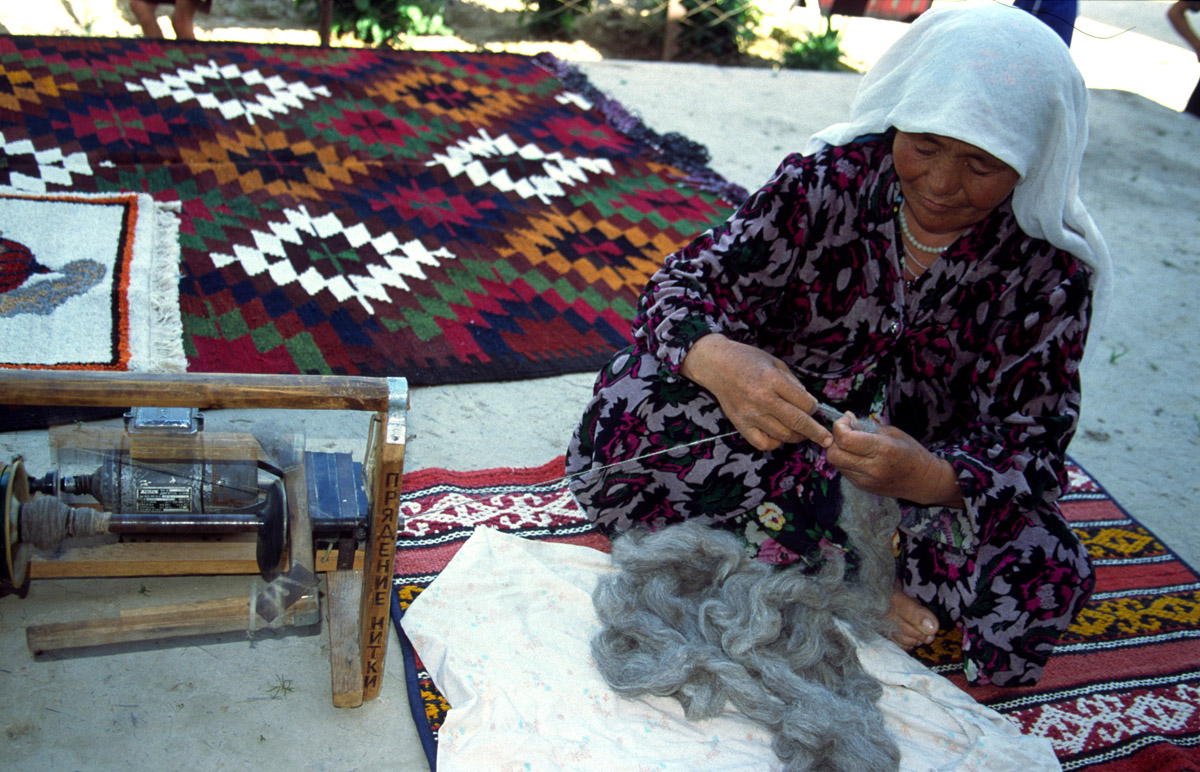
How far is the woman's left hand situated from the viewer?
5.06 ft

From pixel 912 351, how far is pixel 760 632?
0.67 metres

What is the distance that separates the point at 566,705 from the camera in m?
1.52

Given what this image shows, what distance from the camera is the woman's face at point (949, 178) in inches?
60.2

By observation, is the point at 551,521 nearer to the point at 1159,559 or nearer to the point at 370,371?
the point at 370,371

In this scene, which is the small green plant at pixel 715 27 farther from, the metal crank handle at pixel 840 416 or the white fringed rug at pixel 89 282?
the metal crank handle at pixel 840 416

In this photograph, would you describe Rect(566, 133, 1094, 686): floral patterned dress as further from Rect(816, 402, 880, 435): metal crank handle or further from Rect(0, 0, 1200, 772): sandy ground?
Rect(0, 0, 1200, 772): sandy ground

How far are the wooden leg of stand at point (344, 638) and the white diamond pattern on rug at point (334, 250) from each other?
1154mm

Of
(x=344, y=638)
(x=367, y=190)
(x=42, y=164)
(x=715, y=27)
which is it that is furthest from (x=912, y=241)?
(x=715, y=27)

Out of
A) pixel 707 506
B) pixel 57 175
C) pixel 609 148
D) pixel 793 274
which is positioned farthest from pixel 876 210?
pixel 57 175

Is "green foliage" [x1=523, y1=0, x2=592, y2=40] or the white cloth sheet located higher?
"green foliage" [x1=523, y1=0, x2=592, y2=40]

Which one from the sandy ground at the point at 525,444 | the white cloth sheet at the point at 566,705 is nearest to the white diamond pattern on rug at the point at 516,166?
the sandy ground at the point at 525,444

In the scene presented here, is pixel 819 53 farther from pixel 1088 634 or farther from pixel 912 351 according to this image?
pixel 1088 634

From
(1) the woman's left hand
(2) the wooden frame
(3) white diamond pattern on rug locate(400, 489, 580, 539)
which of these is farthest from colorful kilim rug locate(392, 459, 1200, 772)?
(1) the woman's left hand

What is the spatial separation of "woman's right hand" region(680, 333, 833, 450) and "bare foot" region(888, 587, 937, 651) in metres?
0.41
